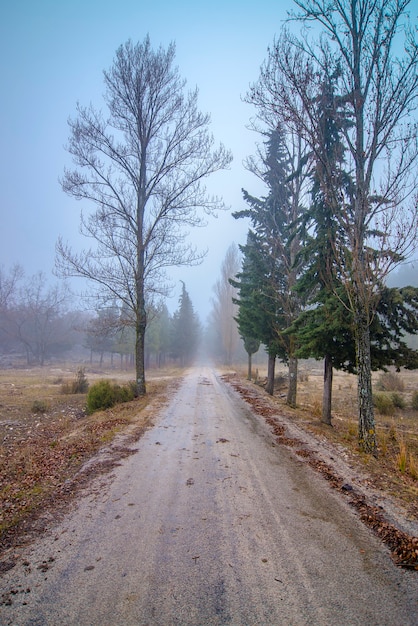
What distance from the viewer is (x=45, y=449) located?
6703 millimetres

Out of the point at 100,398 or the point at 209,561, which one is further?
the point at 100,398

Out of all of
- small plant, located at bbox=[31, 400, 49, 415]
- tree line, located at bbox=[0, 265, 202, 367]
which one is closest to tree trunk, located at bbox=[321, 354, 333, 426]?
small plant, located at bbox=[31, 400, 49, 415]

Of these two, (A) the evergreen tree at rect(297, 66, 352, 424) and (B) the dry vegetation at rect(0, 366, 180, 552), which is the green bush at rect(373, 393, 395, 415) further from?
(B) the dry vegetation at rect(0, 366, 180, 552)

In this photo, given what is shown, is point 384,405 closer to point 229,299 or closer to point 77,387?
point 77,387

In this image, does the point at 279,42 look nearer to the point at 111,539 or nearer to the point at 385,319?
the point at 385,319

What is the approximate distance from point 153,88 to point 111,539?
15098 millimetres

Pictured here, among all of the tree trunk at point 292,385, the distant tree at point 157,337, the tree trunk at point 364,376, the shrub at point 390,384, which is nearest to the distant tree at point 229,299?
the distant tree at point 157,337

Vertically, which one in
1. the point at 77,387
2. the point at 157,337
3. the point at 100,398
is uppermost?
the point at 157,337

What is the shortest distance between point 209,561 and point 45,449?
17.8 feet

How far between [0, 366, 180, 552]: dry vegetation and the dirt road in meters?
0.59

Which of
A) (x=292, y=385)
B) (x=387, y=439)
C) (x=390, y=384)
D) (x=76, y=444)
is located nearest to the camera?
(x=76, y=444)

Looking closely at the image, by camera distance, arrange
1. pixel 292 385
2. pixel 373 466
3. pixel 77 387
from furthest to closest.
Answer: pixel 77 387 < pixel 292 385 < pixel 373 466

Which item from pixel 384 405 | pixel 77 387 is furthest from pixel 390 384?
pixel 77 387

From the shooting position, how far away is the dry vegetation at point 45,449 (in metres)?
3.92
